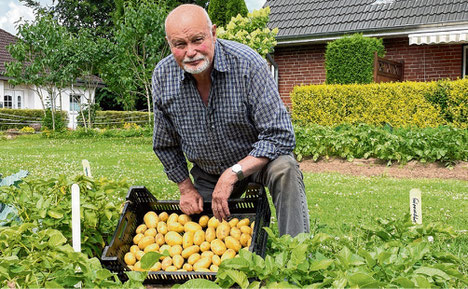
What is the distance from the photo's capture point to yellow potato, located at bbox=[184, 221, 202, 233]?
2900 millimetres

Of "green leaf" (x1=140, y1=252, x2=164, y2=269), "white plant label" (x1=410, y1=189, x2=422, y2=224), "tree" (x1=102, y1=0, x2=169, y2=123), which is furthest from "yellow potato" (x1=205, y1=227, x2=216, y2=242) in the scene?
"tree" (x1=102, y1=0, x2=169, y2=123)

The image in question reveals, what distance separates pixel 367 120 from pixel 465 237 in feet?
22.2

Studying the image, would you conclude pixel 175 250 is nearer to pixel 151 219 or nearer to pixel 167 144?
pixel 151 219

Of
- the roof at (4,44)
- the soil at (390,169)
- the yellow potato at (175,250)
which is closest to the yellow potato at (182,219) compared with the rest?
the yellow potato at (175,250)

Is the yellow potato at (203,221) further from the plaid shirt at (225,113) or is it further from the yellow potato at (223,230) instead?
the plaid shirt at (225,113)

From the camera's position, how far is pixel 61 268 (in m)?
1.73

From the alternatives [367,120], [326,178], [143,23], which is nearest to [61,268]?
[326,178]

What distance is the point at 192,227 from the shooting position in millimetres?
2904

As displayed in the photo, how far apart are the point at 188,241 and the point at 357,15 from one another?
11638 mm

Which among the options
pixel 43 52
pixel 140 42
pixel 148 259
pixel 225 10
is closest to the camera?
pixel 148 259

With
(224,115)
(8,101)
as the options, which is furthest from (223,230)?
(8,101)

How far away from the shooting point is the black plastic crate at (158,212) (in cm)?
259

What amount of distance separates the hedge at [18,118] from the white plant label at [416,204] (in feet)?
72.5

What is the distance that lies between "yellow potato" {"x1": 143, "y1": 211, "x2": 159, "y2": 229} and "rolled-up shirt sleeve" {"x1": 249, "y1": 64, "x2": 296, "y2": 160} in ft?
2.30
